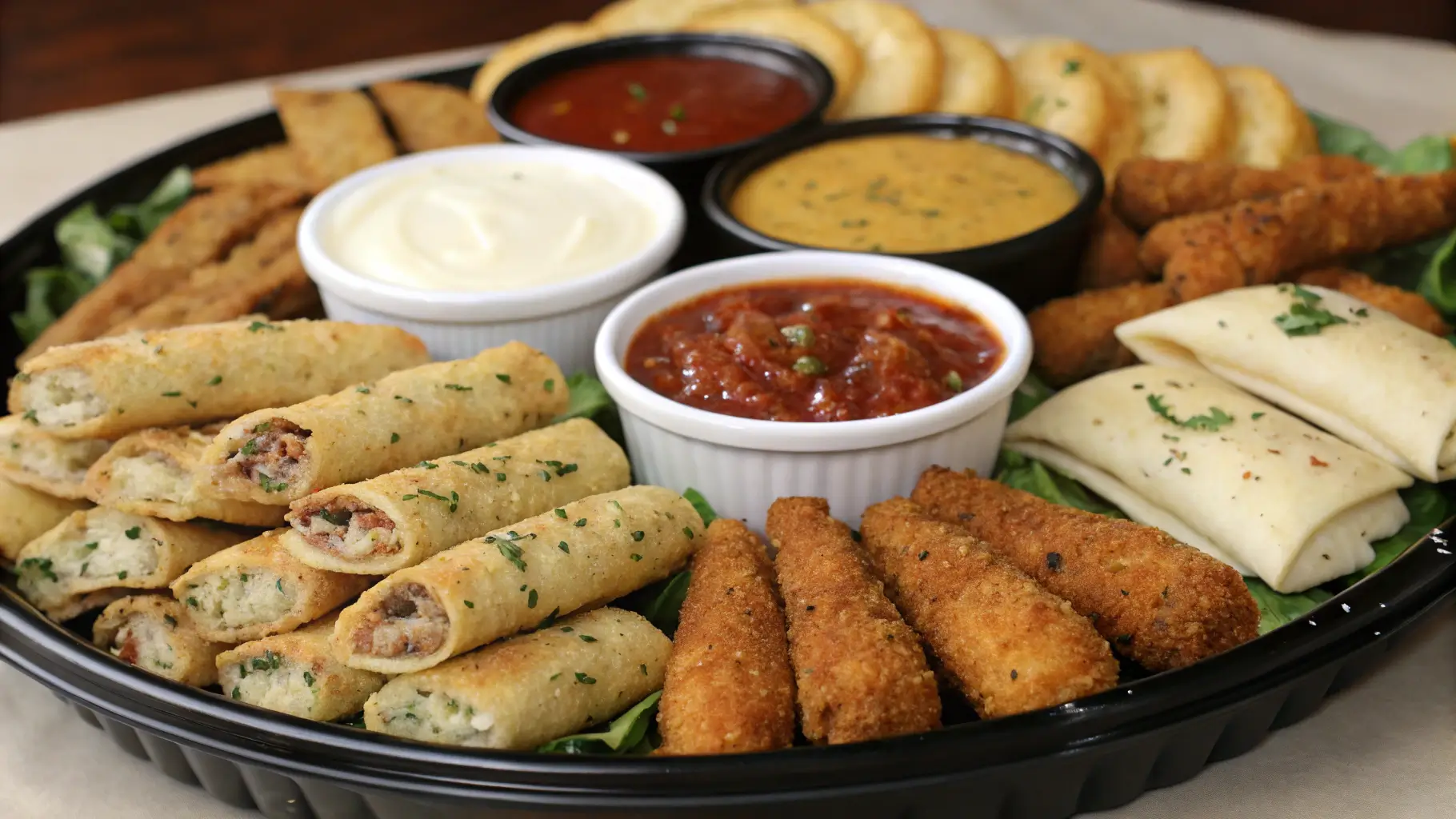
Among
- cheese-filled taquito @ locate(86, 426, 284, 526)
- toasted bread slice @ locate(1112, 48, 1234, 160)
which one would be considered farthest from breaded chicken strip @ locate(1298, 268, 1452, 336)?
cheese-filled taquito @ locate(86, 426, 284, 526)

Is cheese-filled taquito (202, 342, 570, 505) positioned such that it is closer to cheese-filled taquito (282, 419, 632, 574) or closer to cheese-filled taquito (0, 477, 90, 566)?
cheese-filled taquito (282, 419, 632, 574)

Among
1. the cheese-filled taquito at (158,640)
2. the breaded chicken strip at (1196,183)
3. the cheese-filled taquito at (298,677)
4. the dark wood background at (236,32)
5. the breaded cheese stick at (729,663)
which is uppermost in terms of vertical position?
the breaded chicken strip at (1196,183)

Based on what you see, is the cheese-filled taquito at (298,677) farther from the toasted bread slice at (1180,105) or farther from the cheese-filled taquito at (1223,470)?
the toasted bread slice at (1180,105)

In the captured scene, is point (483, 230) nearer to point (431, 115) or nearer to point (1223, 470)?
point (431, 115)

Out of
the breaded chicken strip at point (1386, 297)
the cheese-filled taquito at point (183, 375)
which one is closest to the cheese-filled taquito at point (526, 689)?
the cheese-filled taquito at point (183, 375)

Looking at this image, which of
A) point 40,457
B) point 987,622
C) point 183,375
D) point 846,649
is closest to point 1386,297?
point 987,622

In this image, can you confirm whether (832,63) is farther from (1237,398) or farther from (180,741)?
(180,741)
